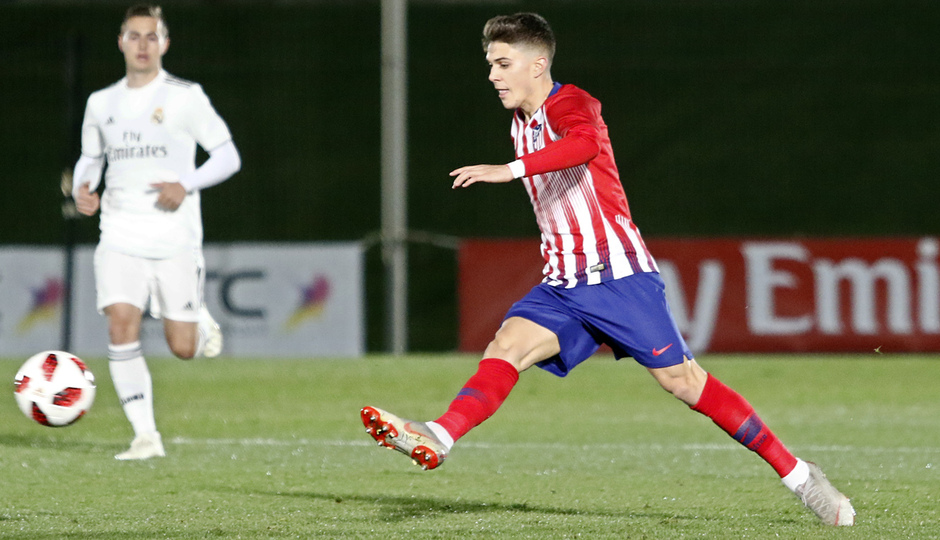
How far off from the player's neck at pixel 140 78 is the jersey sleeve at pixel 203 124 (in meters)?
0.19

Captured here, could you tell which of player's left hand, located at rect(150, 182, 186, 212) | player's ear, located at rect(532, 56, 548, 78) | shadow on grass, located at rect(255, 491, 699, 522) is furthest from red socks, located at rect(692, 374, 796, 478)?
player's left hand, located at rect(150, 182, 186, 212)

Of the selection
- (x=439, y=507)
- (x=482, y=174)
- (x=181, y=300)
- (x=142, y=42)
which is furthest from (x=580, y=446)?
(x=482, y=174)

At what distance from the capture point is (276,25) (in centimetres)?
1355

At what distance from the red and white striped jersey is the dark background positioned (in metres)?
8.26

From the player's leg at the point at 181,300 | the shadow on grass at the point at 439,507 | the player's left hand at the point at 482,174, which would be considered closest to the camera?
the player's left hand at the point at 482,174

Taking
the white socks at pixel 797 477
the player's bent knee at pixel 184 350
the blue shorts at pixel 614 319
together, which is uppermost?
the blue shorts at pixel 614 319

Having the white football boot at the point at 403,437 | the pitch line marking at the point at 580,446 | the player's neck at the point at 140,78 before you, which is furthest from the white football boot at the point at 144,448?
the white football boot at the point at 403,437

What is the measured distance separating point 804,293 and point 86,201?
703cm

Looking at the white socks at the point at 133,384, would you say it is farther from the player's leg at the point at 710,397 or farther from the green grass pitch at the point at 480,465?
the player's leg at the point at 710,397

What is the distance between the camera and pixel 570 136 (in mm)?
4504

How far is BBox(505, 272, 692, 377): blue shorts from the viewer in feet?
15.1

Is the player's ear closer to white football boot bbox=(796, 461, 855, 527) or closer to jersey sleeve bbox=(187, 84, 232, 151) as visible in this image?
white football boot bbox=(796, 461, 855, 527)

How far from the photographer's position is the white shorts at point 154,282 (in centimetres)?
626

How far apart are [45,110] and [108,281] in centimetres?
767
